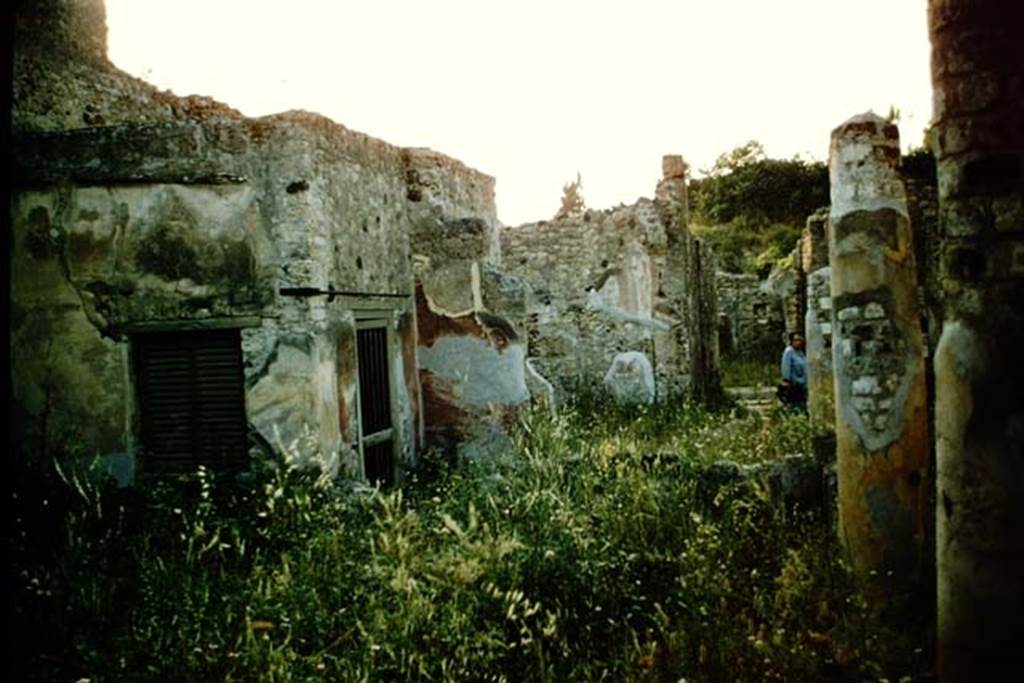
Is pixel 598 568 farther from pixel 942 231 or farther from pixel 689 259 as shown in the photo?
pixel 689 259

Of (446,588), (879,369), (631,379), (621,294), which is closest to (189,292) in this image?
(446,588)

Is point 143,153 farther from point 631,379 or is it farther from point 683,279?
point 683,279

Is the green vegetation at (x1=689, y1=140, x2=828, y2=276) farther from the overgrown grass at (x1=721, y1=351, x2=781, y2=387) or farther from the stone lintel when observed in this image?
the stone lintel

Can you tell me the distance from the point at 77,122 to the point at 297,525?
6702 millimetres

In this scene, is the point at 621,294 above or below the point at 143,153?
below

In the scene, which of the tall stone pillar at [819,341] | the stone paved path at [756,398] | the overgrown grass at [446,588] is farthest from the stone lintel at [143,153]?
the stone paved path at [756,398]

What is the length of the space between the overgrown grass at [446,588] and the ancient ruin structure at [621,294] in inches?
240

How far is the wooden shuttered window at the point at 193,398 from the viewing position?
5.73m

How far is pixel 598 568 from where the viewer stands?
461 cm

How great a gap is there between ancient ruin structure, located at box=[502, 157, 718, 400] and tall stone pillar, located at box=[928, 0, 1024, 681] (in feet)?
29.9

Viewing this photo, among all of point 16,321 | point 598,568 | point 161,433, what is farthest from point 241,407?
point 598,568

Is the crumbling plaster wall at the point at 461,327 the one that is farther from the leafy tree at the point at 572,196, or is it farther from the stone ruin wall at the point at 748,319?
the leafy tree at the point at 572,196

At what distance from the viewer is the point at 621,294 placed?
1243 centimetres

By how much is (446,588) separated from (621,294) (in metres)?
8.73
